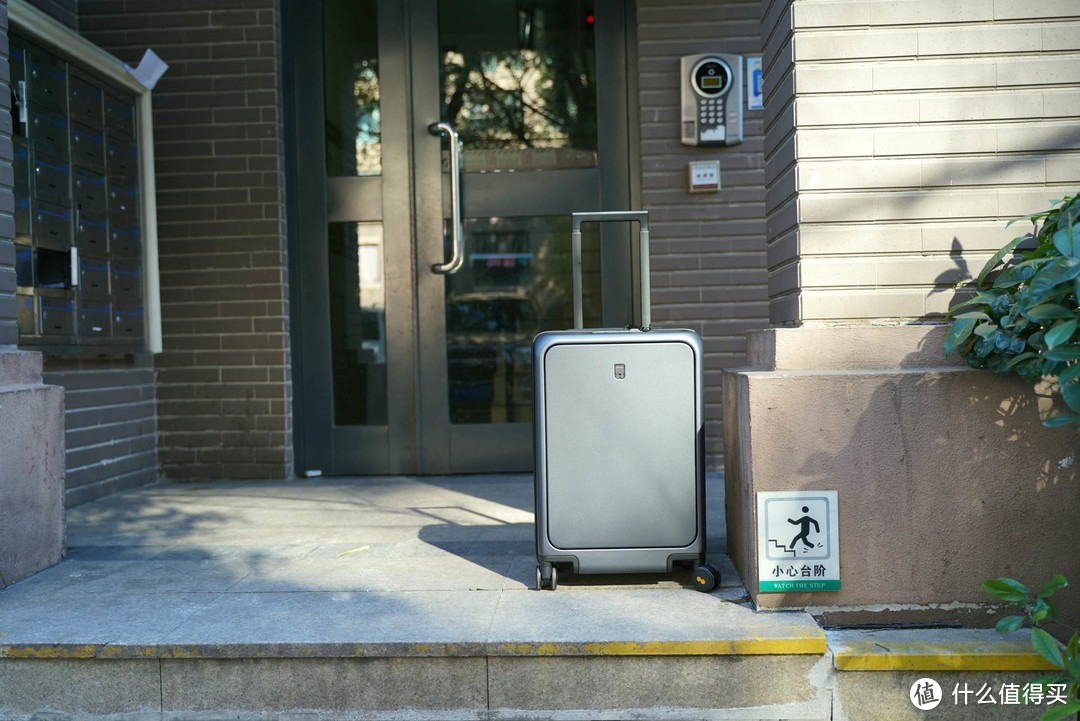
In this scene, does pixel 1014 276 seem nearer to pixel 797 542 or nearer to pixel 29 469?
pixel 797 542

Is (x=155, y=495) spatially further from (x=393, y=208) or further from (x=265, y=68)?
(x=265, y=68)

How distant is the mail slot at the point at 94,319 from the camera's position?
449 centimetres

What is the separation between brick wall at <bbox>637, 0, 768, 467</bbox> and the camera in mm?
5227

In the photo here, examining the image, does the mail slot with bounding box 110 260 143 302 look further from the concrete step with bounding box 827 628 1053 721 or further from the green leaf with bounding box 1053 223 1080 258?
the green leaf with bounding box 1053 223 1080 258

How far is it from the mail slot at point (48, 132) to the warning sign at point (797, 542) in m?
3.43

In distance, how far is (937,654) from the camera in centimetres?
250

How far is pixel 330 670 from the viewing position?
2568mm

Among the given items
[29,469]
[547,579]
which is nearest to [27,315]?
[29,469]

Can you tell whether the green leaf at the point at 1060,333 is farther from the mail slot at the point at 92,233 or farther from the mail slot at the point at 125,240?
the mail slot at the point at 125,240

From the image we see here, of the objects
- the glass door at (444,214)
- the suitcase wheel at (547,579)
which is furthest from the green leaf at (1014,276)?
the glass door at (444,214)

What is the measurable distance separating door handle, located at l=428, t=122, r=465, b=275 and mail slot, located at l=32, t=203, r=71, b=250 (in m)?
1.83

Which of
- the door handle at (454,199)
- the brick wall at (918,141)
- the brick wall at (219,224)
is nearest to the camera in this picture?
the brick wall at (918,141)

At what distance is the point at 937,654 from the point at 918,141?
1.46m

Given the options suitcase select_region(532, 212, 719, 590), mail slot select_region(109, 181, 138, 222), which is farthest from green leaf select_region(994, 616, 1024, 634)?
mail slot select_region(109, 181, 138, 222)
